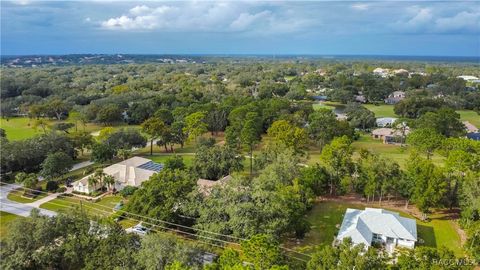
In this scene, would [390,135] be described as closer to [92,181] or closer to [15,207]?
[92,181]

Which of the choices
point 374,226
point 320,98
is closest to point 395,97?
point 320,98

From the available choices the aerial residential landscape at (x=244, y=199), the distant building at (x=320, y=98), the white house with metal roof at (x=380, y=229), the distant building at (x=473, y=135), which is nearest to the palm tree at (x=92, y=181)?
the aerial residential landscape at (x=244, y=199)

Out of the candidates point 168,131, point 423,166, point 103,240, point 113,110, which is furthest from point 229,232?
point 113,110

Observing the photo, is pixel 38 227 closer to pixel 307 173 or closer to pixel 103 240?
pixel 103 240

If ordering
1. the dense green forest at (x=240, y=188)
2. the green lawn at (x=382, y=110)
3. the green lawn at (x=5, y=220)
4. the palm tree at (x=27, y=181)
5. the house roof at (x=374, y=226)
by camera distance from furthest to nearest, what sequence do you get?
the green lawn at (x=382, y=110)
the palm tree at (x=27, y=181)
the green lawn at (x=5, y=220)
the house roof at (x=374, y=226)
the dense green forest at (x=240, y=188)

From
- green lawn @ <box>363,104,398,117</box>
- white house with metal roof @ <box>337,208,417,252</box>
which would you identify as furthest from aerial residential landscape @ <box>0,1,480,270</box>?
green lawn @ <box>363,104,398,117</box>

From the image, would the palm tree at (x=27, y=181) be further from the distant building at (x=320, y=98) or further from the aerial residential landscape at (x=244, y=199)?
the distant building at (x=320, y=98)
